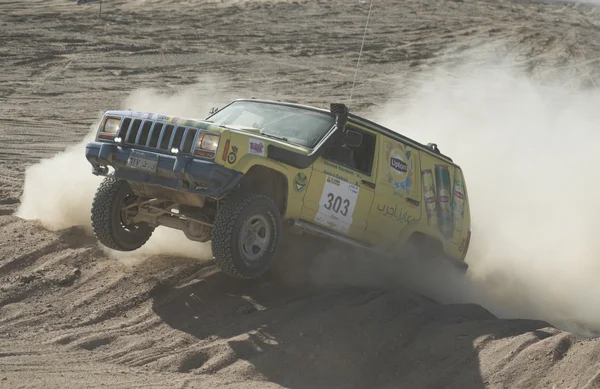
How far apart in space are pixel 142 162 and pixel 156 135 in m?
0.27

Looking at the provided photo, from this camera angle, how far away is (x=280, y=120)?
28.7ft

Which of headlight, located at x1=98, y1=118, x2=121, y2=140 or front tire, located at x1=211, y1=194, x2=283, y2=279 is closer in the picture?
front tire, located at x1=211, y1=194, x2=283, y2=279

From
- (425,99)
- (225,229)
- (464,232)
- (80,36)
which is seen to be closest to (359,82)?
(425,99)

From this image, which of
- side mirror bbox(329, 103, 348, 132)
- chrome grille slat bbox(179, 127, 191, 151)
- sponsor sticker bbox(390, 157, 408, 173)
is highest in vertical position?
side mirror bbox(329, 103, 348, 132)

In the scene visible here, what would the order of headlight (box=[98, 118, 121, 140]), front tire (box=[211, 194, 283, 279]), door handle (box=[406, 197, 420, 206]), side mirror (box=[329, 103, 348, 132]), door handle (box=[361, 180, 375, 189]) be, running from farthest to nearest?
door handle (box=[406, 197, 420, 206]), door handle (box=[361, 180, 375, 189]), side mirror (box=[329, 103, 348, 132]), headlight (box=[98, 118, 121, 140]), front tire (box=[211, 194, 283, 279])

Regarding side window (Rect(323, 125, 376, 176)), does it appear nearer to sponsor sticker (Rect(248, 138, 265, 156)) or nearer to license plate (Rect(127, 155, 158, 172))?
sponsor sticker (Rect(248, 138, 265, 156))

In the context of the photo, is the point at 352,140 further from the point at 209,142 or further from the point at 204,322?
the point at 204,322

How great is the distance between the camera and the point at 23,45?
27547 mm

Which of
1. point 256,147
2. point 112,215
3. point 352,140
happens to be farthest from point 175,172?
point 352,140

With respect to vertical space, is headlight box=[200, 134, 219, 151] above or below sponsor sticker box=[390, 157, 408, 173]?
above

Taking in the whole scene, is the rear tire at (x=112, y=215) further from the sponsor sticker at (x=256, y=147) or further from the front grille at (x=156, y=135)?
the sponsor sticker at (x=256, y=147)

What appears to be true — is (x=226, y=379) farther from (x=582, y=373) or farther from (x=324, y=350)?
(x=582, y=373)

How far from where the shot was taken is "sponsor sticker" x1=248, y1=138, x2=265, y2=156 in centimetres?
754

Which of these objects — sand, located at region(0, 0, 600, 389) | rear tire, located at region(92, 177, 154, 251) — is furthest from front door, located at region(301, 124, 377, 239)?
rear tire, located at region(92, 177, 154, 251)
